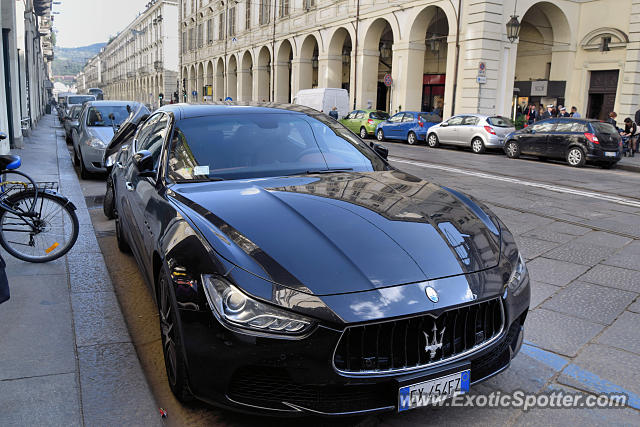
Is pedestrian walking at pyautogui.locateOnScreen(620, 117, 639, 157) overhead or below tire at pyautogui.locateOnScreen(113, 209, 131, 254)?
overhead

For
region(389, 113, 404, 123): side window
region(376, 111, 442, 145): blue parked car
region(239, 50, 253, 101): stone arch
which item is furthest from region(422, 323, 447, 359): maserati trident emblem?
region(239, 50, 253, 101): stone arch

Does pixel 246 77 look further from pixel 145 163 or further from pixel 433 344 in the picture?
pixel 433 344

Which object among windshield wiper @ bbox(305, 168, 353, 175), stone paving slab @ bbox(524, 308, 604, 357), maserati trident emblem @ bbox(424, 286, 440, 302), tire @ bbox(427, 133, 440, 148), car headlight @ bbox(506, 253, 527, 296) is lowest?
stone paving slab @ bbox(524, 308, 604, 357)

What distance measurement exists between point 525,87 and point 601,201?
21.5 meters

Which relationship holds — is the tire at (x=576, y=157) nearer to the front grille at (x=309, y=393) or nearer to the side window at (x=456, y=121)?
the side window at (x=456, y=121)

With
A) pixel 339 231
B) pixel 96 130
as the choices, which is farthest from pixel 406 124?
pixel 339 231

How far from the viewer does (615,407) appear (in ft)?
9.40

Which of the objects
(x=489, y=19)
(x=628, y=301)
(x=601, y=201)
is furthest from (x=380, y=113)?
(x=628, y=301)

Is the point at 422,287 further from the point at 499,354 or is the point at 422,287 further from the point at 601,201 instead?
the point at 601,201

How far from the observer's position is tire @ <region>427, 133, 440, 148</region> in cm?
2238

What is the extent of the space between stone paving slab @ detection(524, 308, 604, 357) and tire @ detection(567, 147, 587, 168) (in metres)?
13.5

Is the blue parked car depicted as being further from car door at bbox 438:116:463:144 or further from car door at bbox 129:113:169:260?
car door at bbox 129:113:169:260

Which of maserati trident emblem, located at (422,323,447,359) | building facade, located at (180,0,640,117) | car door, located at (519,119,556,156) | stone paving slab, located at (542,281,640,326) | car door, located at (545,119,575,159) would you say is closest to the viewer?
maserati trident emblem, located at (422,323,447,359)

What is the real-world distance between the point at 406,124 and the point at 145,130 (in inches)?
799
